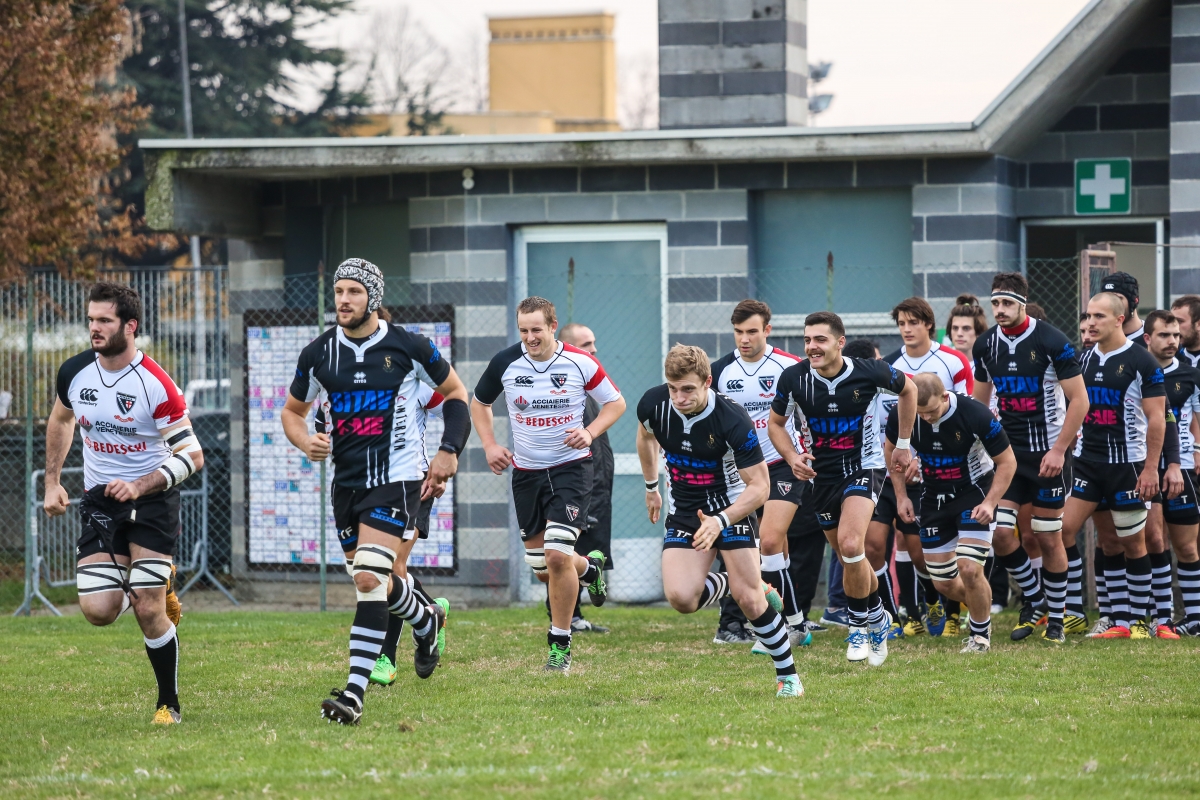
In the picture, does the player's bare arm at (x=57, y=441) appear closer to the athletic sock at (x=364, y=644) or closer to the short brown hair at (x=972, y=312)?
the athletic sock at (x=364, y=644)

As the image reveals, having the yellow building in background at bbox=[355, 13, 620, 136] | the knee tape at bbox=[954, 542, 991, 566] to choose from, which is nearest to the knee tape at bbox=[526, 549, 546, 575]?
the knee tape at bbox=[954, 542, 991, 566]

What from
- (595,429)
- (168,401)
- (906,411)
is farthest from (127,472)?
(906,411)

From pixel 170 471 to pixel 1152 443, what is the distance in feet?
20.8

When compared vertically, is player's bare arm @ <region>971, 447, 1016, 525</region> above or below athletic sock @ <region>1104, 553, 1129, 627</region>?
above

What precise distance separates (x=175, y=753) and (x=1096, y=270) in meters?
8.24

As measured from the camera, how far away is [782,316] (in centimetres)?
1374

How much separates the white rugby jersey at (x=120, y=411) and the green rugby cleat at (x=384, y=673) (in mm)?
1772

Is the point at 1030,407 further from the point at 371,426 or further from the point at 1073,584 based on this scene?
the point at 371,426

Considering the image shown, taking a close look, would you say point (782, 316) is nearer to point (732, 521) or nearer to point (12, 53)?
point (732, 521)

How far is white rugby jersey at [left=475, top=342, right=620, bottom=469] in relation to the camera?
9484 millimetres

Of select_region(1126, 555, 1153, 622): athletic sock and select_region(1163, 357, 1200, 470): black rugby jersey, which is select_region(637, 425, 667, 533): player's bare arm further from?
select_region(1163, 357, 1200, 470): black rugby jersey

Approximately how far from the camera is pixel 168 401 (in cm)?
771

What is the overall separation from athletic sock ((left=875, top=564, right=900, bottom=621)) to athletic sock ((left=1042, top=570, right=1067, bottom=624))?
3.53 feet

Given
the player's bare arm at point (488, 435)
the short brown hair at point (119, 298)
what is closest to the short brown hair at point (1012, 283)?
the player's bare arm at point (488, 435)
